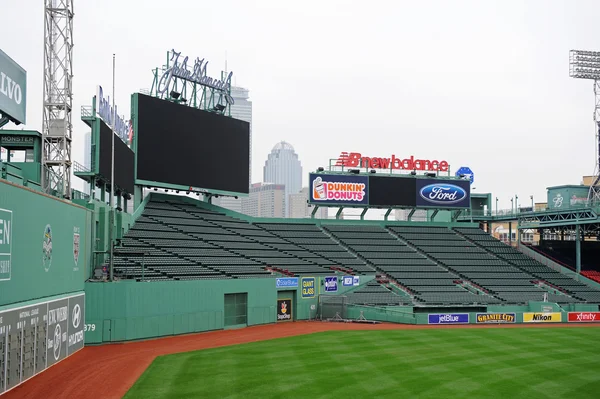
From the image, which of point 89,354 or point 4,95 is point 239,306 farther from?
point 4,95

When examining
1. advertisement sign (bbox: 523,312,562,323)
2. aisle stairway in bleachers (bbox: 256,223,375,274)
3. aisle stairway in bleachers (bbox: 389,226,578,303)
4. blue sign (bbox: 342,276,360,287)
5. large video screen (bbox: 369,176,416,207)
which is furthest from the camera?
large video screen (bbox: 369,176,416,207)

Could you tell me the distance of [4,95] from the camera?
2758cm

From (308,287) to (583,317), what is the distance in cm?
2256

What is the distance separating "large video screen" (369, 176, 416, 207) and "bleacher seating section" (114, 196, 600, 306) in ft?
10.3

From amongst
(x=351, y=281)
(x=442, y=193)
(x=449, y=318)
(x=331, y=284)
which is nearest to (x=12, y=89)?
(x=331, y=284)

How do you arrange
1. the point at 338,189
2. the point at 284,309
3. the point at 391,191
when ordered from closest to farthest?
the point at 284,309
the point at 338,189
the point at 391,191

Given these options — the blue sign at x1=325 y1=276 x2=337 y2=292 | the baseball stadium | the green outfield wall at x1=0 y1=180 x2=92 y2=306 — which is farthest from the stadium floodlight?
the green outfield wall at x1=0 y1=180 x2=92 y2=306

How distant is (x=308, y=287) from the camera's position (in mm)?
49656

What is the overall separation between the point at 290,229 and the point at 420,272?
13.8 metres

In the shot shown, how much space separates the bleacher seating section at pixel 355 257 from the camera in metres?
45.2

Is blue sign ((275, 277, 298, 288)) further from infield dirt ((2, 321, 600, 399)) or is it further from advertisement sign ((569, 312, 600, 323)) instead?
advertisement sign ((569, 312, 600, 323))

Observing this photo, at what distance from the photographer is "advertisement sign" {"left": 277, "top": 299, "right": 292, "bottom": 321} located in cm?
4788

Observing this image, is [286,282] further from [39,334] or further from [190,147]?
[39,334]

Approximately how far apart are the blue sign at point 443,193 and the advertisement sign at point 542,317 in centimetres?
2155
